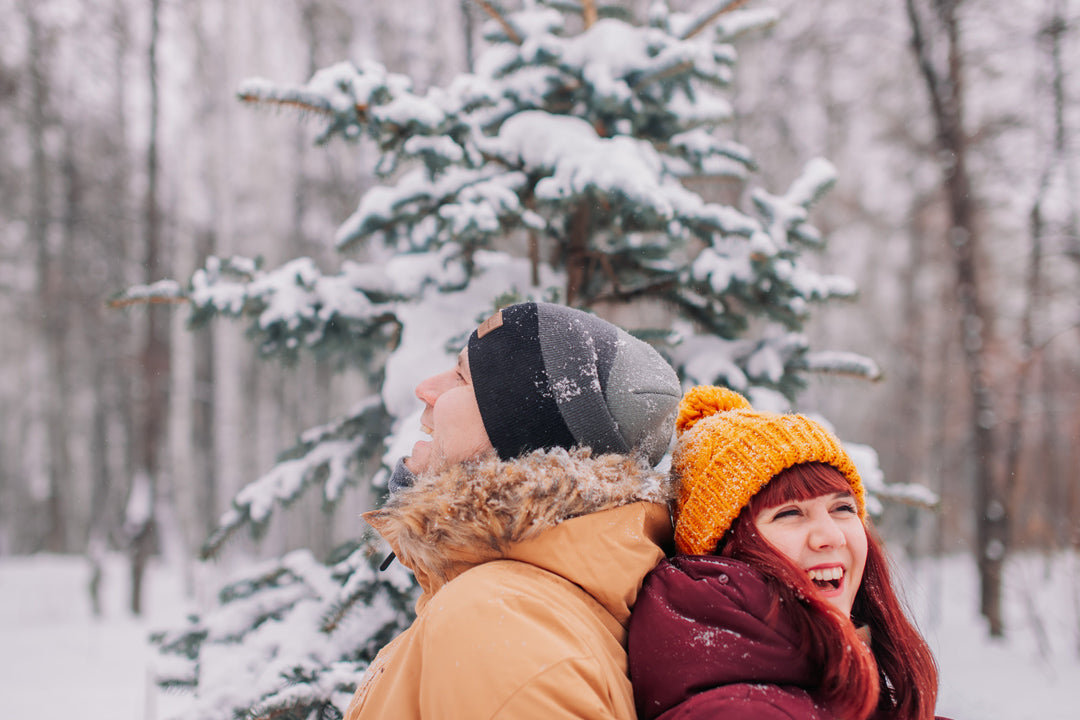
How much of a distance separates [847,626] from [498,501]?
0.66 m

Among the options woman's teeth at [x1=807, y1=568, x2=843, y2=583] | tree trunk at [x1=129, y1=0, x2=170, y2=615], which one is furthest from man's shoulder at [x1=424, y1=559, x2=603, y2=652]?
tree trunk at [x1=129, y1=0, x2=170, y2=615]

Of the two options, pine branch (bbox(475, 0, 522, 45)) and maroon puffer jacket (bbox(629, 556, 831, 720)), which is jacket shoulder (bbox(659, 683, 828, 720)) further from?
pine branch (bbox(475, 0, 522, 45))

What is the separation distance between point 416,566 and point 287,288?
5.18ft

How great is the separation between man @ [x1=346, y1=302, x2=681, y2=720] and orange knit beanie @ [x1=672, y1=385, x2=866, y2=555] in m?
0.07

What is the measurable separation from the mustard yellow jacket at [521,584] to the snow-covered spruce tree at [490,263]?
3.07 ft

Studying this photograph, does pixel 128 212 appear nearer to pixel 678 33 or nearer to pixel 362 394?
pixel 362 394

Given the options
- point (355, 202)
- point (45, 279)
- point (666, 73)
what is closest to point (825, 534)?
point (666, 73)

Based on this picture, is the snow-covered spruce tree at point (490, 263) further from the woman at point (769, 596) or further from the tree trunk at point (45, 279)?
the tree trunk at point (45, 279)

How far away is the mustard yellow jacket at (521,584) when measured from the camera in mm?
1033

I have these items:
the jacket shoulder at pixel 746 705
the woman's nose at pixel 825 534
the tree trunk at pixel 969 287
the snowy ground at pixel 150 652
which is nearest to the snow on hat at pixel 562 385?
the woman's nose at pixel 825 534

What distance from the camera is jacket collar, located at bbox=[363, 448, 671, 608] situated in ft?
4.03

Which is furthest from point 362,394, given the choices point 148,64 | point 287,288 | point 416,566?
point 416,566

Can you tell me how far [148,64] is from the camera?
9516 mm

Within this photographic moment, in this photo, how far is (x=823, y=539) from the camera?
1362 millimetres
